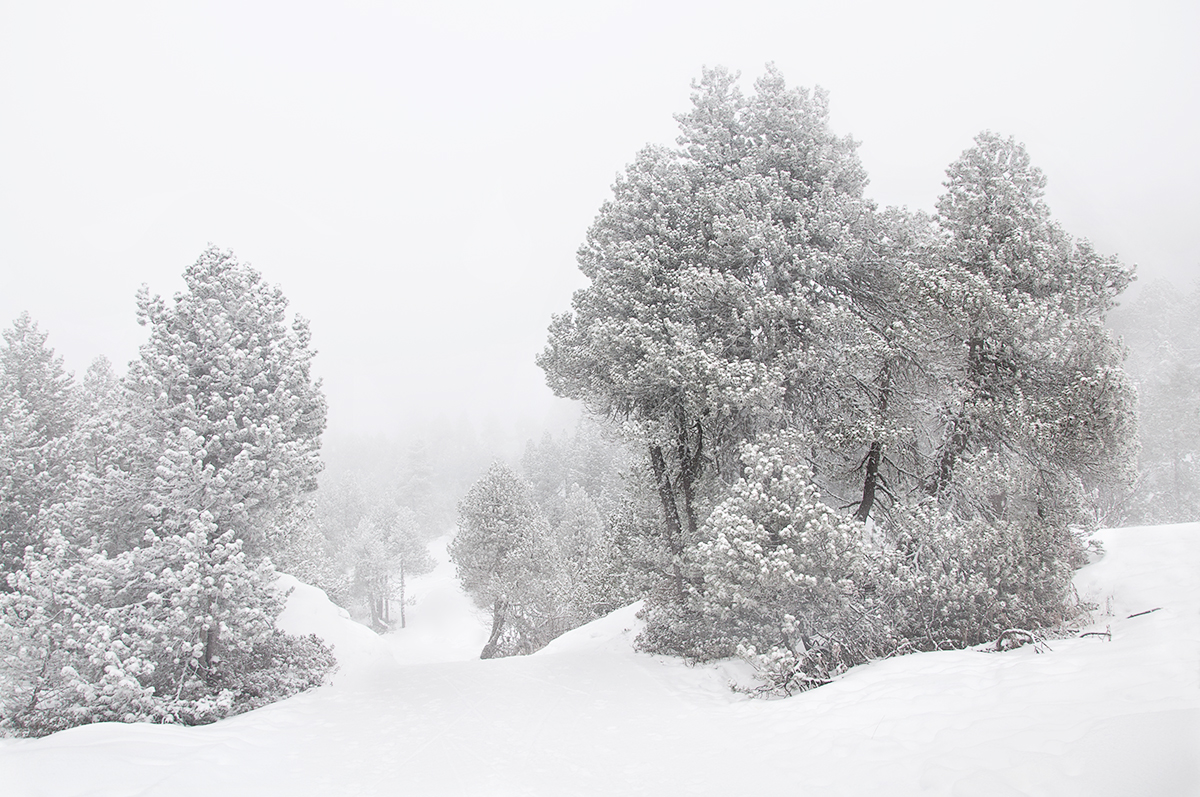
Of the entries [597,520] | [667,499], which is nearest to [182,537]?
[667,499]

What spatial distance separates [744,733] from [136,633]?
33.8 feet

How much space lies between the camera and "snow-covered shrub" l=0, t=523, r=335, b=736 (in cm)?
902

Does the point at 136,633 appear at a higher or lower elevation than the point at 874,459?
lower

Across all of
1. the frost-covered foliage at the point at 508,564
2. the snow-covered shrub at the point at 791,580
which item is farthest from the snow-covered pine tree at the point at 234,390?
the frost-covered foliage at the point at 508,564

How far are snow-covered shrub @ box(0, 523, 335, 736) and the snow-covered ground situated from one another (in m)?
1.23

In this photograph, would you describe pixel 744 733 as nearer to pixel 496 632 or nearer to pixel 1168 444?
pixel 496 632

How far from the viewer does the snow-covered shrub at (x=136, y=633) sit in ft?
29.6

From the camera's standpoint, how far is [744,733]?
23.1 ft

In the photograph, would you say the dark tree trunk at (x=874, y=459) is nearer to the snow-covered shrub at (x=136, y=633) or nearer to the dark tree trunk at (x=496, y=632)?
the snow-covered shrub at (x=136, y=633)

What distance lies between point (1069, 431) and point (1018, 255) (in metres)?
3.27

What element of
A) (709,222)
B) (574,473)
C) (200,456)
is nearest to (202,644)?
(200,456)

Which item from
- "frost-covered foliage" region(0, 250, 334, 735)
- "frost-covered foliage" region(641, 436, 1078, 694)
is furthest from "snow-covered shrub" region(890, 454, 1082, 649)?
"frost-covered foliage" region(0, 250, 334, 735)

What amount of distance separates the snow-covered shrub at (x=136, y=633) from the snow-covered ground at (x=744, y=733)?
1.23 meters

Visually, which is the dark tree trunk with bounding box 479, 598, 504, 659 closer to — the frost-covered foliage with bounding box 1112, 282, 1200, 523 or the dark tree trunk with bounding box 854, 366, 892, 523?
the dark tree trunk with bounding box 854, 366, 892, 523
